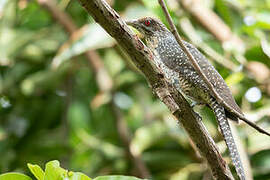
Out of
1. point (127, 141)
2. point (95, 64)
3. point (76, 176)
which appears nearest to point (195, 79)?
point (76, 176)

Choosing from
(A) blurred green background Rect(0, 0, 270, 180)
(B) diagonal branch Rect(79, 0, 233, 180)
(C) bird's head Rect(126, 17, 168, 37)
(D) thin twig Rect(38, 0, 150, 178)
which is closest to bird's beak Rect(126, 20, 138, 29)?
(C) bird's head Rect(126, 17, 168, 37)

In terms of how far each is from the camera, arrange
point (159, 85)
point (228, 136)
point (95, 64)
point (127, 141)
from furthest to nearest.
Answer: point (95, 64)
point (127, 141)
point (228, 136)
point (159, 85)

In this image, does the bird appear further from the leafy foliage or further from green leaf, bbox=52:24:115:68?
green leaf, bbox=52:24:115:68

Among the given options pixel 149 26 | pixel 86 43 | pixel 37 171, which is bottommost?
pixel 37 171

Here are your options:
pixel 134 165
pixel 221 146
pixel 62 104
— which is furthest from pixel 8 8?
pixel 221 146

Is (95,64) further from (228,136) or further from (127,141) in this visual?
(228,136)

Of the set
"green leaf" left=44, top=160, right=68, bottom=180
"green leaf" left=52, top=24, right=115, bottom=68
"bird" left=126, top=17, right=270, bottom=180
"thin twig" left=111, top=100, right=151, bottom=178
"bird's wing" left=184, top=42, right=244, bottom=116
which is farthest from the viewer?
"thin twig" left=111, top=100, right=151, bottom=178
